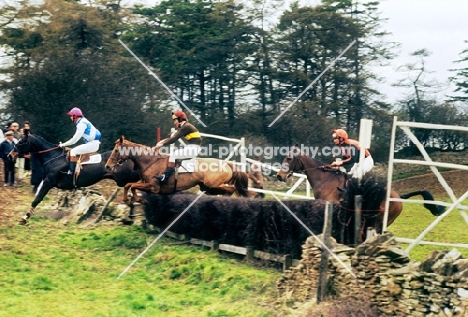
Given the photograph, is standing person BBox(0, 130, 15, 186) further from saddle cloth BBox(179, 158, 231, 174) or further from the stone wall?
the stone wall

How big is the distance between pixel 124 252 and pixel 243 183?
348 centimetres

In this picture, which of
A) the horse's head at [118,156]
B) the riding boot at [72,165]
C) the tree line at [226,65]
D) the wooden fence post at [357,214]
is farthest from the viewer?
the tree line at [226,65]

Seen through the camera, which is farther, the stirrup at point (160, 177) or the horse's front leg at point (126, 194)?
the stirrup at point (160, 177)

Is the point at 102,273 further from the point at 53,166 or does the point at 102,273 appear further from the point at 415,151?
the point at 415,151

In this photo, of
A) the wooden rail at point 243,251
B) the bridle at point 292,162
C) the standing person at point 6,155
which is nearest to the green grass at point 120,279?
the wooden rail at point 243,251

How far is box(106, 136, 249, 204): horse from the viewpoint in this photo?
13.8 m

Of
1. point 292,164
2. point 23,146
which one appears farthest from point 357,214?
point 23,146

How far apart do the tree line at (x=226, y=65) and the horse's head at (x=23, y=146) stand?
37.5 ft

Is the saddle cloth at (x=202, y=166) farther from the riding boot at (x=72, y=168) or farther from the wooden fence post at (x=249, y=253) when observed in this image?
the wooden fence post at (x=249, y=253)

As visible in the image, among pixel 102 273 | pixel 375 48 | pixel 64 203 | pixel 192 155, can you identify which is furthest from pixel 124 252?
pixel 375 48

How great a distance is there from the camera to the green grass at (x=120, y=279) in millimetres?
9141

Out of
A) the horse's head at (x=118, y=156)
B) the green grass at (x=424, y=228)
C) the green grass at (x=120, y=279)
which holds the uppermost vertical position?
the horse's head at (x=118, y=156)

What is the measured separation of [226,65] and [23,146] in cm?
1978

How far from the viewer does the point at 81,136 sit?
14328 mm
